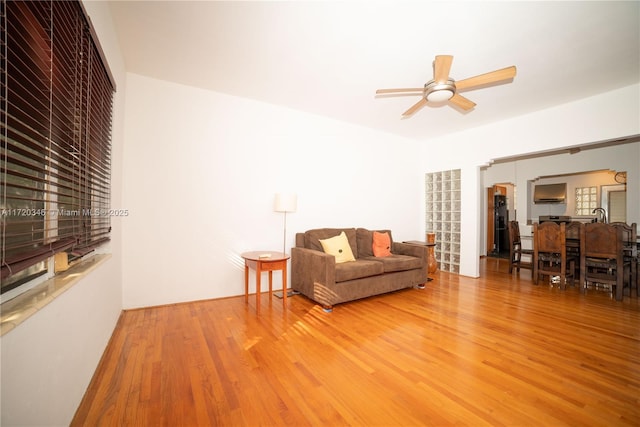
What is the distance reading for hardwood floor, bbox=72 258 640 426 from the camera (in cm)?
141

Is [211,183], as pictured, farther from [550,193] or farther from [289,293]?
[550,193]

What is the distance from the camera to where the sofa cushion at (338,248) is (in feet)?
11.4

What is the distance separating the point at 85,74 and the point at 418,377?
2900mm

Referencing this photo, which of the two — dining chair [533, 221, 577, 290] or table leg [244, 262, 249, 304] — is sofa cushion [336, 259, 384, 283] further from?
dining chair [533, 221, 577, 290]

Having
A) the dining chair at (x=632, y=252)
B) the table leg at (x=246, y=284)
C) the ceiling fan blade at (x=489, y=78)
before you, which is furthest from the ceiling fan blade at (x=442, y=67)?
the dining chair at (x=632, y=252)

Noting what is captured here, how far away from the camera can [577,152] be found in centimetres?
563

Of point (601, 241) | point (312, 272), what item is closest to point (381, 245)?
point (312, 272)

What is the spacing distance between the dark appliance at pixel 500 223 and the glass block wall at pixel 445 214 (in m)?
3.45

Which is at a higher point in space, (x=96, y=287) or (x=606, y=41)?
(x=606, y=41)

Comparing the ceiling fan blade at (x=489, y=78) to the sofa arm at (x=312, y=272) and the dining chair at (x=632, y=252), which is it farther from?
the dining chair at (x=632, y=252)

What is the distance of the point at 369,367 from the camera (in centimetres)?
183

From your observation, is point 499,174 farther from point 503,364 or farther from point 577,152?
point 503,364

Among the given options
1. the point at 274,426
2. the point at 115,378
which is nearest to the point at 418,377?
the point at 274,426

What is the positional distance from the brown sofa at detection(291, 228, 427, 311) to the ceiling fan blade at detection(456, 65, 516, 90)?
2138 mm
